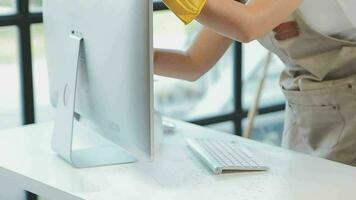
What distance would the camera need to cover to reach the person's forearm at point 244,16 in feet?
4.61

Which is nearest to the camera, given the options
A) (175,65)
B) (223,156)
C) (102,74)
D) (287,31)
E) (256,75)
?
(102,74)

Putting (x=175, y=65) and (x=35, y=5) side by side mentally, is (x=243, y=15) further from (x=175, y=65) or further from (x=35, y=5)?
(x=35, y=5)

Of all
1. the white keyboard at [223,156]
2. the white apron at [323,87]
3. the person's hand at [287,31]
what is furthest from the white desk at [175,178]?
the person's hand at [287,31]

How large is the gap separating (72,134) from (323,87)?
62 centimetres

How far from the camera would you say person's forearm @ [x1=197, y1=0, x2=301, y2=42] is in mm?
1404

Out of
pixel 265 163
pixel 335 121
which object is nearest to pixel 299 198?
pixel 265 163

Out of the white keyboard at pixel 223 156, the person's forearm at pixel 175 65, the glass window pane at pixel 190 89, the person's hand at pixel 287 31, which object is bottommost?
the glass window pane at pixel 190 89

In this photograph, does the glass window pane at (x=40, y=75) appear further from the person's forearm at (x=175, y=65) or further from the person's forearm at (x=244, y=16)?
the person's forearm at (x=244, y=16)

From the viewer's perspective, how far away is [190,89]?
118 inches

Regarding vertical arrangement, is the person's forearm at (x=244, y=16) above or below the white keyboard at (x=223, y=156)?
above

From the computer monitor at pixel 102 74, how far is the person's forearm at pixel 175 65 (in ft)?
0.86

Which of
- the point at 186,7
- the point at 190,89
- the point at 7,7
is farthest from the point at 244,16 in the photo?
the point at 190,89

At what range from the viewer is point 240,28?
142 cm

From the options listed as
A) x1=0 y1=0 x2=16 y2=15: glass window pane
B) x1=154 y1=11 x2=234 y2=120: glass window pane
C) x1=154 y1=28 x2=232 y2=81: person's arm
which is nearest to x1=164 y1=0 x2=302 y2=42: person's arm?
x1=154 y1=28 x2=232 y2=81: person's arm
